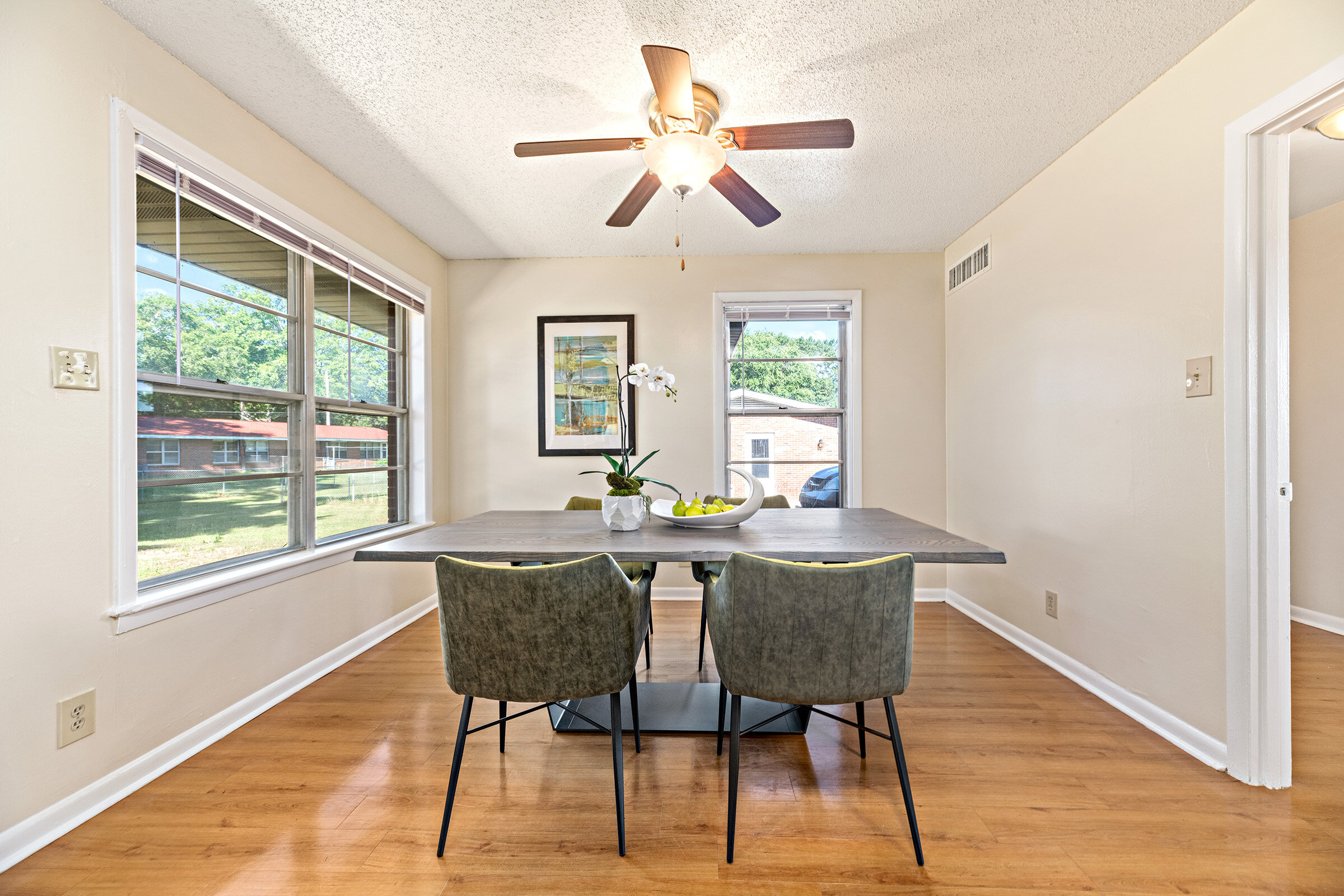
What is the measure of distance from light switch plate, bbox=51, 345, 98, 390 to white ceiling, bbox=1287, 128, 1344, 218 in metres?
4.33

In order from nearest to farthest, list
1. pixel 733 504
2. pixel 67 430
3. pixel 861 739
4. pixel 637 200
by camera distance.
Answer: pixel 67 430
pixel 861 739
pixel 637 200
pixel 733 504

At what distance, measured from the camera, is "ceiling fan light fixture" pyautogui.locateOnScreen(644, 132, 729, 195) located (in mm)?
1860

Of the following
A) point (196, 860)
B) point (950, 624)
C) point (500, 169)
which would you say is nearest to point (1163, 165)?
point (950, 624)

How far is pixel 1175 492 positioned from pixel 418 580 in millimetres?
3837

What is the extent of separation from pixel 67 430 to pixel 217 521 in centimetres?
69

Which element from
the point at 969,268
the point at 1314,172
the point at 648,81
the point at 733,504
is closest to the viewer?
the point at 648,81

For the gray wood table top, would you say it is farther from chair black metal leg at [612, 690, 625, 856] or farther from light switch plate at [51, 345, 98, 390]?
light switch plate at [51, 345, 98, 390]

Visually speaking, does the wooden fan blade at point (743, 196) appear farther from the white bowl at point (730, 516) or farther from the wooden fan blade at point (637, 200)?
the white bowl at point (730, 516)

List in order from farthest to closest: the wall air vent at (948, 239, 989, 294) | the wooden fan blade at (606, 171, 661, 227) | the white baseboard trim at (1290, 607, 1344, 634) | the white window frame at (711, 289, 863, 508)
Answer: the white window frame at (711, 289, 863, 508) → the wall air vent at (948, 239, 989, 294) → the white baseboard trim at (1290, 607, 1344, 634) → the wooden fan blade at (606, 171, 661, 227)

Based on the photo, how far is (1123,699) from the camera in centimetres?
226

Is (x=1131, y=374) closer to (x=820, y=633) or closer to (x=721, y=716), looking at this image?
(x=820, y=633)

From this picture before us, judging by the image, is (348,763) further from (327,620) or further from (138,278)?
(138,278)

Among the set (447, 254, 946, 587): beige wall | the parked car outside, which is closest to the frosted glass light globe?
(447, 254, 946, 587): beige wall

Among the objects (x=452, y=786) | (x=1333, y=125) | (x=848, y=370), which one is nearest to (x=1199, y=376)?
(x=1333, y=125)
